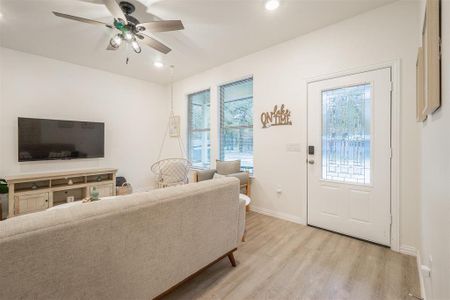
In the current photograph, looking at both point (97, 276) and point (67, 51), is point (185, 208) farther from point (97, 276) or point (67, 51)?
point (67, 51)

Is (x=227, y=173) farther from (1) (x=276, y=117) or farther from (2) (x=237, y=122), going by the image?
(1) (x=276, y=117)

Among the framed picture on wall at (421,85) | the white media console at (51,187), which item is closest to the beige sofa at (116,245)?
the framed picture on wall at (421,85)

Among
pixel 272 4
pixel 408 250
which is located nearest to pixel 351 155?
pixel 408 250

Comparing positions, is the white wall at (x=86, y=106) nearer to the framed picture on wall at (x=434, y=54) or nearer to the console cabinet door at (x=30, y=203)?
the console cabinet door at (x=30, y=203)

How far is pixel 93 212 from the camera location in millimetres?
1015

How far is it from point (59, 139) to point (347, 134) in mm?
4827

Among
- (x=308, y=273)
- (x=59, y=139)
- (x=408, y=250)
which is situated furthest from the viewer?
(x=59, y=139)

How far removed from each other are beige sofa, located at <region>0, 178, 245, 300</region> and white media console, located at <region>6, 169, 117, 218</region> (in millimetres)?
2890

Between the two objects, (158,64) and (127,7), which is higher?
(158,64)

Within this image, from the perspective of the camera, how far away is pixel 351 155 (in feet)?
8.39

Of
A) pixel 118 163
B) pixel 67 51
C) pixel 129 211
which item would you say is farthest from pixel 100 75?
pixel 129 211

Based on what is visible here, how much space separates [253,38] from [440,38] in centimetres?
248

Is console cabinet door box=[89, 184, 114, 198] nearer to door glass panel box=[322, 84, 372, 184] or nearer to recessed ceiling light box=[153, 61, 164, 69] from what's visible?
recessed ceiling light box=[153, 61, 164, 69]

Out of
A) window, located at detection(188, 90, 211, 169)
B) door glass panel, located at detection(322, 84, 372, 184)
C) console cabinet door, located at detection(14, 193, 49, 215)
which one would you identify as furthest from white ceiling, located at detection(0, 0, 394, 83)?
console cabinet door, located at detection(14, 193, 49, 215)
